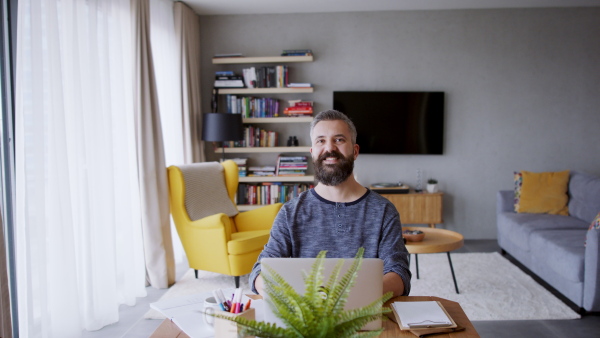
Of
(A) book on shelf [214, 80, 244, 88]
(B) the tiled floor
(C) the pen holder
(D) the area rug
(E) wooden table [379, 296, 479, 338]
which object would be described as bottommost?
Result: (B) the tiled floor

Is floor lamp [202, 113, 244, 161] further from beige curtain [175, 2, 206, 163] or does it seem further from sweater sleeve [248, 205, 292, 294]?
sweater sleeve [248, 205, 292, 294]

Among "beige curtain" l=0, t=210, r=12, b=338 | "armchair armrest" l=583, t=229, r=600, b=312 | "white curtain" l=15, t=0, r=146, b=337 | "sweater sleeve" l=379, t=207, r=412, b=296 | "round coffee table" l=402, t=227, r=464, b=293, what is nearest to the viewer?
"sweater sleeve" l=379, t=207, r=412, b=296

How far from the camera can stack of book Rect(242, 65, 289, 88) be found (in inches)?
208

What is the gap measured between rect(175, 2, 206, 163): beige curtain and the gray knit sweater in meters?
3.23

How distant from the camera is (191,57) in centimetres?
507

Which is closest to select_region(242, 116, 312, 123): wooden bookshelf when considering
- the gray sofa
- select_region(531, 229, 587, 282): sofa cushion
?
the gray sofa

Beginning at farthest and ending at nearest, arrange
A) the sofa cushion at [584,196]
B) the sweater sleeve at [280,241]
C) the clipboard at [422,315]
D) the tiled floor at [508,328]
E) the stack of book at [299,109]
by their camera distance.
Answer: the stack of book at [299,109] → the sofa cushion at [584,196] → the tiled floor at [508,328] → the sweater sleeve at [280,241] → the clipboard at [422,315]

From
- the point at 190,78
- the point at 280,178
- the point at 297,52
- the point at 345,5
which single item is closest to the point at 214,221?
the point at 280,178

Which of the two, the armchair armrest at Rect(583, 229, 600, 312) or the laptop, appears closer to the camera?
the laptop

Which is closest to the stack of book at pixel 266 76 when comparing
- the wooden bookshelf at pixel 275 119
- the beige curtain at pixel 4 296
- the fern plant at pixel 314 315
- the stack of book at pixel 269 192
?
the wooden bookshelf at pixel 275 119

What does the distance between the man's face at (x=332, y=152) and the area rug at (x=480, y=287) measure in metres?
1.89

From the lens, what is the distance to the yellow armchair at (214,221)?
361 centimetres

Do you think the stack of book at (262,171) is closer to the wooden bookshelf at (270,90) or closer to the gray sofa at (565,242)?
the wooden bookshelf at (270,90)

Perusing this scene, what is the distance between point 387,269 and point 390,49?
4.10 m
